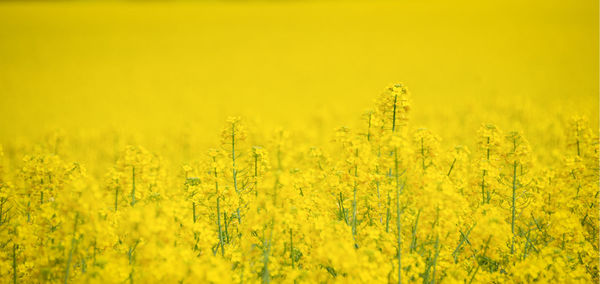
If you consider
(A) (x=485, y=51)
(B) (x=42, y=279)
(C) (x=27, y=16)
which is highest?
(C) (x=27, y=16)

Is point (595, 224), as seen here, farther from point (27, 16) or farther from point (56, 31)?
point (27, 16)

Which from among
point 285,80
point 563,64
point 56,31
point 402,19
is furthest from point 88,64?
point 563,64

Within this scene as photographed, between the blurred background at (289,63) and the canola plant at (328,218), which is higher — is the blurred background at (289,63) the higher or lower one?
the higher one

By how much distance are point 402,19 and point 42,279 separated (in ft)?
151

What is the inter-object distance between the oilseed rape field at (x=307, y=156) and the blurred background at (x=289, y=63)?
301 millimetres

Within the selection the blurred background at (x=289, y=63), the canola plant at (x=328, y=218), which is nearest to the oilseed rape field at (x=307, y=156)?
the canola plant at (x=328, y=218)

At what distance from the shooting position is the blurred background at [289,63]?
1719 cm

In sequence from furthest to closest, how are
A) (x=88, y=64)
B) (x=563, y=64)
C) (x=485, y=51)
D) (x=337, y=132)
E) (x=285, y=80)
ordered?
(x=88, y=64) < (x=485, y=51) < (x=285, y=80) < (x=563, y=64) < (x=337, y=132)

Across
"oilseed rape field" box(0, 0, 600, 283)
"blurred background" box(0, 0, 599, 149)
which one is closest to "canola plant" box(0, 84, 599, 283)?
"oilseed rape field" box(0, 0, 600, 283)

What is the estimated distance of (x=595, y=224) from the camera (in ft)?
15.6

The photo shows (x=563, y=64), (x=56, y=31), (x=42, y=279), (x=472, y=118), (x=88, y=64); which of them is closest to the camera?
(x=42, y=279)

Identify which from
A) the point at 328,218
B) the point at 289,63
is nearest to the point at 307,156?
the point at 328,218

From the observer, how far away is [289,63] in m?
34.6

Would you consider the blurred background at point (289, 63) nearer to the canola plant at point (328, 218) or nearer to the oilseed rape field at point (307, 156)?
the oilseed rape field at point (307, 156)
